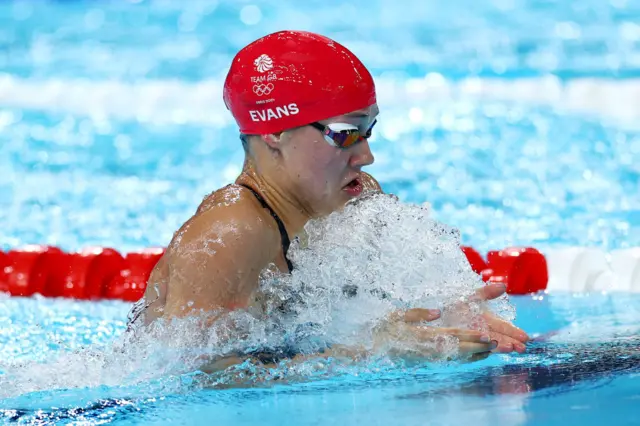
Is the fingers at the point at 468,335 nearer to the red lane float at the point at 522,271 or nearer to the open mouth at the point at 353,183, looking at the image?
the open mouth at the point at 353,183

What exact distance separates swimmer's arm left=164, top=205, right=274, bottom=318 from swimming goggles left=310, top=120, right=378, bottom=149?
299 mm

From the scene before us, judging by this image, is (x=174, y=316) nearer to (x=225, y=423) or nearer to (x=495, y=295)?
(x=225, y=423)

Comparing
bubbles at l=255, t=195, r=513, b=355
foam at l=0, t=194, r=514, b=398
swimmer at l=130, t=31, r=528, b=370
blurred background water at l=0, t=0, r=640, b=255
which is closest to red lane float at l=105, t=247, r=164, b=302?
blurred background water at l=0, t=0, r=640, b=255

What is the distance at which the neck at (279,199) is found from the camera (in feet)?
8.94

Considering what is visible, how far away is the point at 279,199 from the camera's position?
2.73 m

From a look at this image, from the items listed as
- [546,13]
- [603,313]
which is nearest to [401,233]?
[603,313]

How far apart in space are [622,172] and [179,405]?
182 inches

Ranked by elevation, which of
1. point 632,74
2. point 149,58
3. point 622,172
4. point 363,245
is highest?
point 149,58

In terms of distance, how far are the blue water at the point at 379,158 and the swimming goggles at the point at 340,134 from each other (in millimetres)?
A: 634

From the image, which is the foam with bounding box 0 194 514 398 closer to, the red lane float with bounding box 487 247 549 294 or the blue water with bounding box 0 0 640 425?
the blue water with bounding box 0 0 640 425

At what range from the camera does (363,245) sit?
2.87m

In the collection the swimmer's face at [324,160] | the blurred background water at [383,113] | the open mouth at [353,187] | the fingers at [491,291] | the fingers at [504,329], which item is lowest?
the fingers at [504,329]

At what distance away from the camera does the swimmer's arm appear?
2.45 m

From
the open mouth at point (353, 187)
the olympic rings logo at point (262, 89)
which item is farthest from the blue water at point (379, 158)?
the olympic rings logo at point (262, 89)
